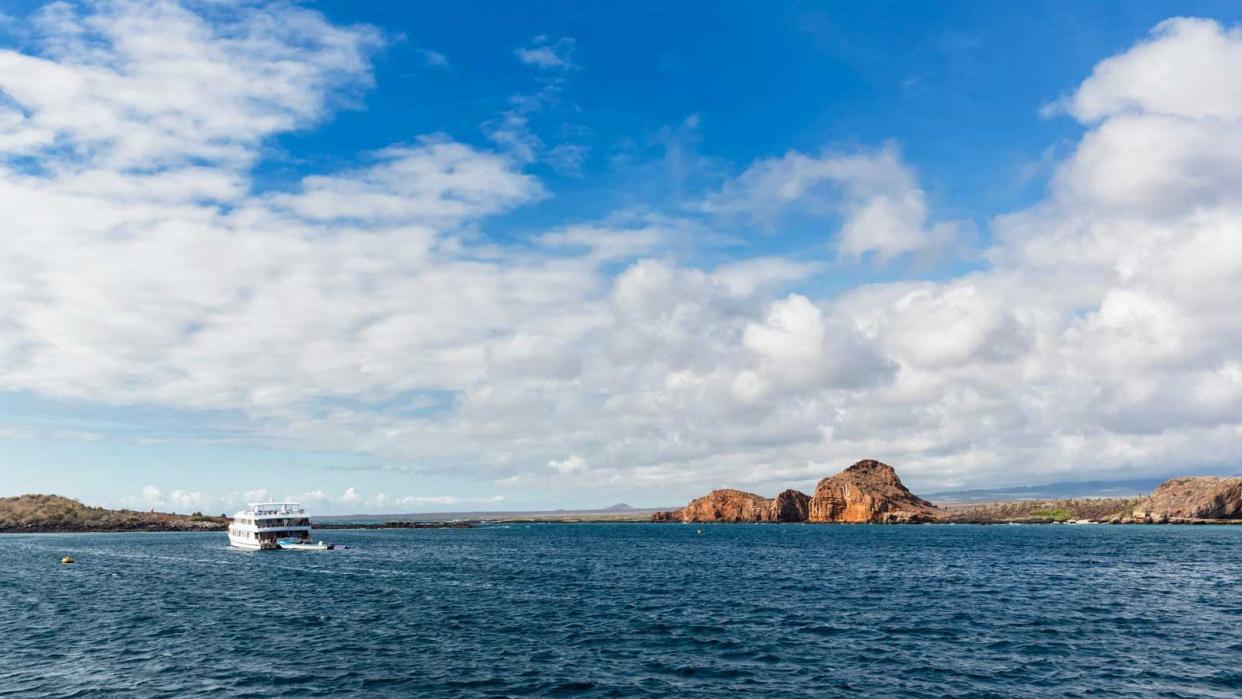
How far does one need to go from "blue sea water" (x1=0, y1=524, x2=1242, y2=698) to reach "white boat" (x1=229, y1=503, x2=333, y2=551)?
154ft

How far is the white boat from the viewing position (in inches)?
6196

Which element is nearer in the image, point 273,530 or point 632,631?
point 632,631

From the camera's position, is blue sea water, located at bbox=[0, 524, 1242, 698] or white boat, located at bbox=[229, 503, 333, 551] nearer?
blue sea water, located at bbox=[0, 524, 1242, 698]

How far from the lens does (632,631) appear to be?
188 feet

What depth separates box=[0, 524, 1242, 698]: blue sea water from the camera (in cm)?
4188

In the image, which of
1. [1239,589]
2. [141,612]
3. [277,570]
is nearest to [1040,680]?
[1239,589]

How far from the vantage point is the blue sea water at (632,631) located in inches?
1649

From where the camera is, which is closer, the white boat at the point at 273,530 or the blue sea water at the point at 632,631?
the blue sea water at the point at 632,631

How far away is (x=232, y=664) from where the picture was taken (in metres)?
47.1

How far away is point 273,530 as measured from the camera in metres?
162

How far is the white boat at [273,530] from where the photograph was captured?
157 metres

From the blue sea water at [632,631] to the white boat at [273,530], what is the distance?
46.9 m

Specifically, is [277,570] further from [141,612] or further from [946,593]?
[946,593]

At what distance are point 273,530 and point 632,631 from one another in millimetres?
130081
